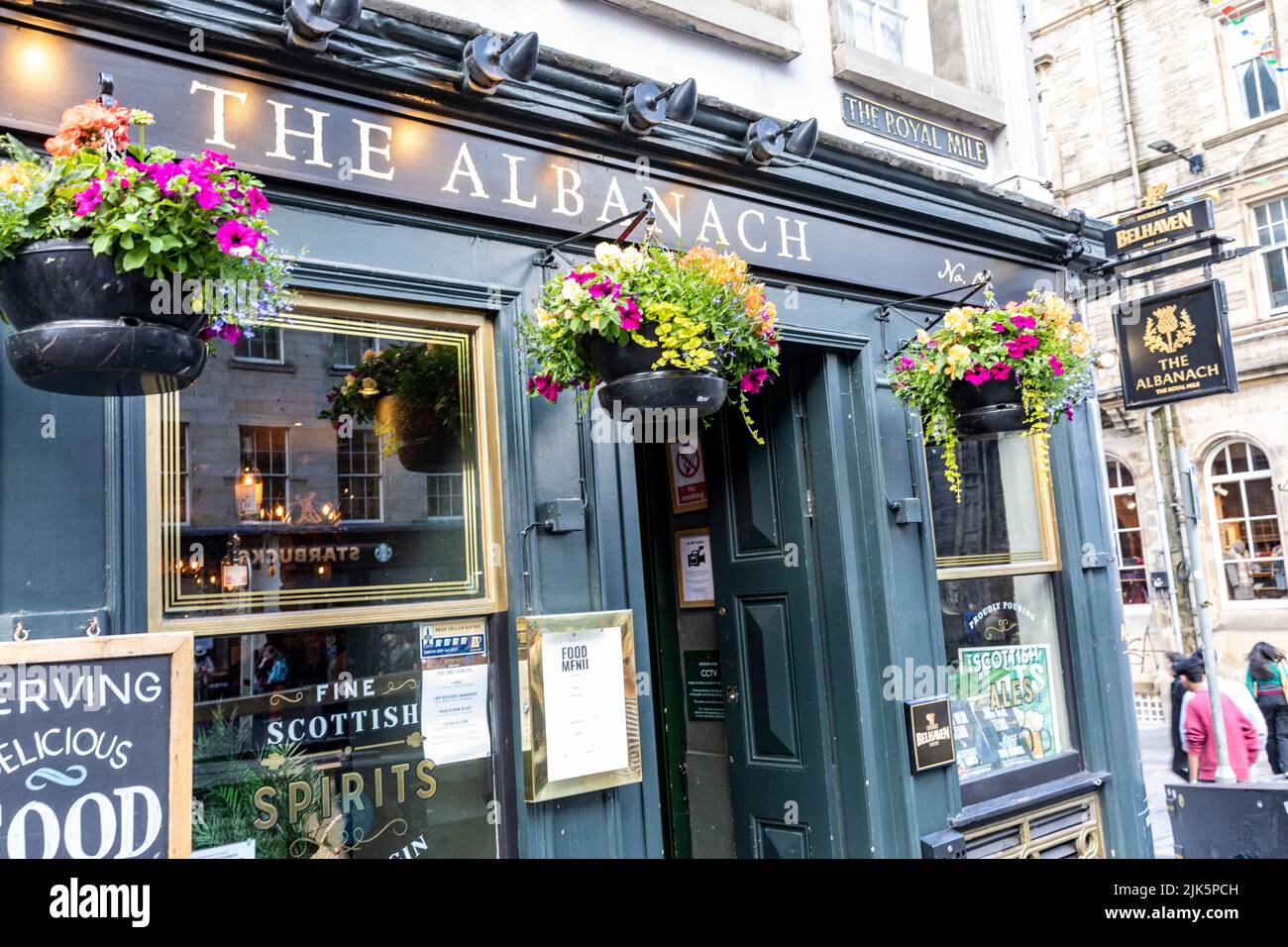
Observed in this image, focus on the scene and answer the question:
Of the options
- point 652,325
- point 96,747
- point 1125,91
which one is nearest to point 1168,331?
point 652,325

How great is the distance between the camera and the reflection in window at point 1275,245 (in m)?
19.2

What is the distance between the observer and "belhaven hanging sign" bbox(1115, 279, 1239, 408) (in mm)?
8039

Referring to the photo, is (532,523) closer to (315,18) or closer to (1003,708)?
(315,18)

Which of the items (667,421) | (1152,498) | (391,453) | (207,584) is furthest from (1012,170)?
(1152,498)

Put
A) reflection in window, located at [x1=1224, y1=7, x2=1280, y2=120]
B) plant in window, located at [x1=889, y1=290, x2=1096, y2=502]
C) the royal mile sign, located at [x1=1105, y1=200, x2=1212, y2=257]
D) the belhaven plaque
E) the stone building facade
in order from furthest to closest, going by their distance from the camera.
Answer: the stone building facade < reflection in window, located at [x1=1224, y1=7, x2=1280, y2=120] < the royal mile sign, located at [x1=1105, y1=200, x2=1212, y2=257] < the belhaven plaque < plant in window, located at [x1=889, y1=290, x2=1096, y2=502]

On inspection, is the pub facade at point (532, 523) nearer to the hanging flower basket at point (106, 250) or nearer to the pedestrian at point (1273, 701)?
the hanging flower basket at point (106, 250)

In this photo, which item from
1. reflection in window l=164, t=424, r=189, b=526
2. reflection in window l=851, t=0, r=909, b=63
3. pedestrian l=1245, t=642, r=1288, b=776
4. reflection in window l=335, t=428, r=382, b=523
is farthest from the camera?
pedestrian l=1245, t=642, r=1288, b=776

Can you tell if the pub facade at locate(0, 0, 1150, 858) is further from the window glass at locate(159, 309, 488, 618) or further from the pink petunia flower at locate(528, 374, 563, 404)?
the pink petunia flower at locate(528, 374, 563, 404)

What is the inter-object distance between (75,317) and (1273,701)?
12.6 meters

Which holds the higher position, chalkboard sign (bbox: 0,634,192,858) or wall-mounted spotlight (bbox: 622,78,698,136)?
wall-mounted spotlight (bbox: 622,78,698,136)

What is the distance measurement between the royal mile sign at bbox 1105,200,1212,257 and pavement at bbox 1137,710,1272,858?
4.09 meters

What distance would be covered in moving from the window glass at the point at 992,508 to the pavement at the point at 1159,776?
2495mm

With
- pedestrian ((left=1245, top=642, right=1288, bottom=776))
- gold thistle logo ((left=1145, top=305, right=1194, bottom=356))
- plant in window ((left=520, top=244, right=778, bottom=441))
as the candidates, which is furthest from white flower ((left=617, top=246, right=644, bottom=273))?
pedestrian ((left=1245, top=642, right=1288, bottom=776))

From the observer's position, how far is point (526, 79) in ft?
14.8
